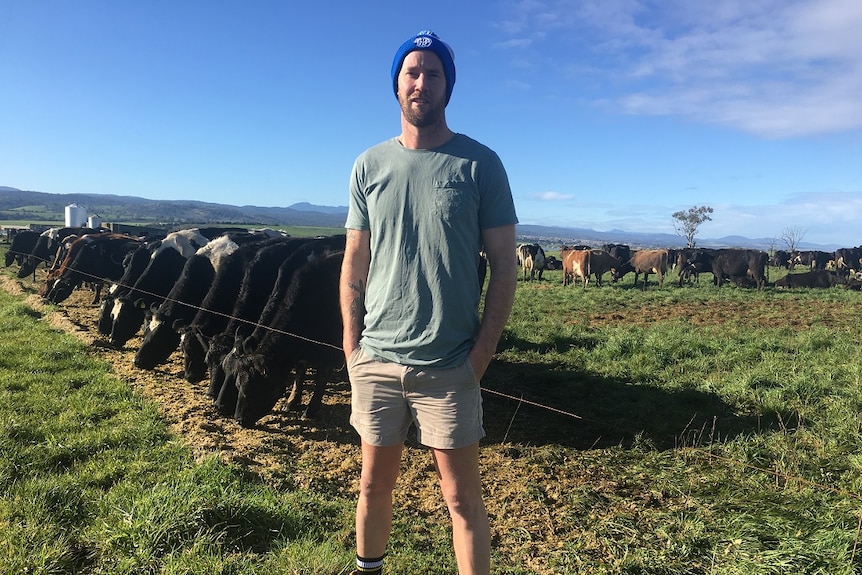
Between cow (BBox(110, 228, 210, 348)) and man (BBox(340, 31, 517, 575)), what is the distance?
23.1 ft

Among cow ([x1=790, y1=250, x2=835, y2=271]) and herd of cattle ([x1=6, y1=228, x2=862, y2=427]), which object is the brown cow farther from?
cow ([x1=790, y1=250, x2=835, y2=271])

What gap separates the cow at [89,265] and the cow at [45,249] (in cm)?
568

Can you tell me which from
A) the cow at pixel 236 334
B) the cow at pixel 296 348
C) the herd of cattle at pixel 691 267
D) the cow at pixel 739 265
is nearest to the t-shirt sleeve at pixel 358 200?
the cow at pixel 296 348

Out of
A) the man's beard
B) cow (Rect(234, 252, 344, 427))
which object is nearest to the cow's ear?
cow (Rect(234, 252, 344, 427))

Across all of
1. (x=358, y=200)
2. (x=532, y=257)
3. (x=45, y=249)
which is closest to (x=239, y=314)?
(x=358, y=200)

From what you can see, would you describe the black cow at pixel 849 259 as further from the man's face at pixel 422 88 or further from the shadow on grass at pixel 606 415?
the man's face at pixel 422 88

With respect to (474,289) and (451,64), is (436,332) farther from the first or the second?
(451,64)

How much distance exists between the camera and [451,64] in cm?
221

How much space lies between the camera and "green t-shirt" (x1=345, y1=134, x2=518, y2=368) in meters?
2.08

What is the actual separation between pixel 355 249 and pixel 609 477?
129 inches

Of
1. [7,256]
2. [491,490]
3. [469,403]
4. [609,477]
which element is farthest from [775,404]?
[7,256]

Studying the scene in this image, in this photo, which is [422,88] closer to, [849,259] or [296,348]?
[296,348]

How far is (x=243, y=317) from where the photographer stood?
23.5ft

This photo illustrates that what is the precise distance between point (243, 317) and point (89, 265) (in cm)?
995
